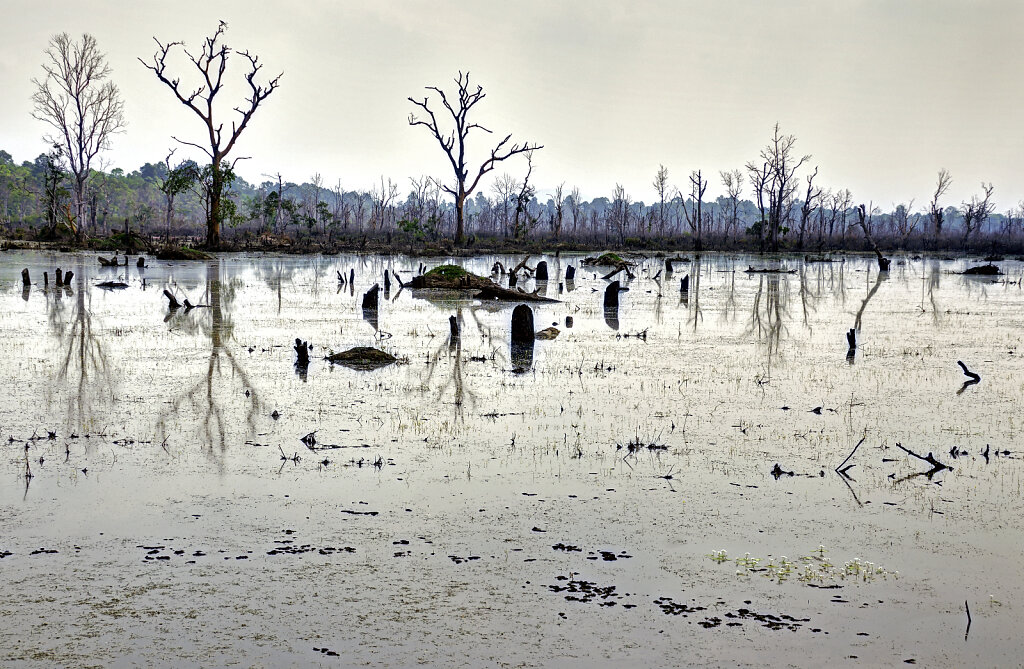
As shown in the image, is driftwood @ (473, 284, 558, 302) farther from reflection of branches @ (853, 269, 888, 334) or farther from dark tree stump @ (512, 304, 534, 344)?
dark tree stump @ (512, 304, 534, 344)

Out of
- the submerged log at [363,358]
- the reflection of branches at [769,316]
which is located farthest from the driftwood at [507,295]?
the submerged log at [363,358]

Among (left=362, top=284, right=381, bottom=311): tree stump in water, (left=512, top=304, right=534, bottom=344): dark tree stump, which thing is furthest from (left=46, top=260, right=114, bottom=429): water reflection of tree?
(left=512, top=304, right=534, bottom=344): dark tree stump

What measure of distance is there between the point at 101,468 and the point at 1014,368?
12.0 metres

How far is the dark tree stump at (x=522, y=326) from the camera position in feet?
51.0

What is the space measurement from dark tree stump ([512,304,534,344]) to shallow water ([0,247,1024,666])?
72 cm

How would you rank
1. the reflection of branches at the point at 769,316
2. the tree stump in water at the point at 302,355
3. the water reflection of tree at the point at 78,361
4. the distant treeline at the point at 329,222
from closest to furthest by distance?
1. the water reflection of tree at the point at 78,361
2. the tree stump in water at the point at 302,355
3. the reflection of branches at the point at 769,316
4. the distant treeline at the point at 329,222

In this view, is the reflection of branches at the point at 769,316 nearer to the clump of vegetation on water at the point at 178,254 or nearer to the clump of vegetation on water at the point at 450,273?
the clump of vegetation on water at the point at 450,273

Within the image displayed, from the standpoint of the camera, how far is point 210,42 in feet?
156

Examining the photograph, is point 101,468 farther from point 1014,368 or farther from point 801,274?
point 801,274

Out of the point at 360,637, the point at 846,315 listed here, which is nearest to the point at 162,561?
the point at 360,637

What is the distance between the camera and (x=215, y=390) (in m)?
11.0

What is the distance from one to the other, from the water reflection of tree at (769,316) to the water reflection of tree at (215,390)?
22.6 ft

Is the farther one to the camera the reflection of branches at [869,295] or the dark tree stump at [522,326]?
the reflection of branches at [869,295]

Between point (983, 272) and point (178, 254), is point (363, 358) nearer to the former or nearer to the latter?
point (178, 254)
